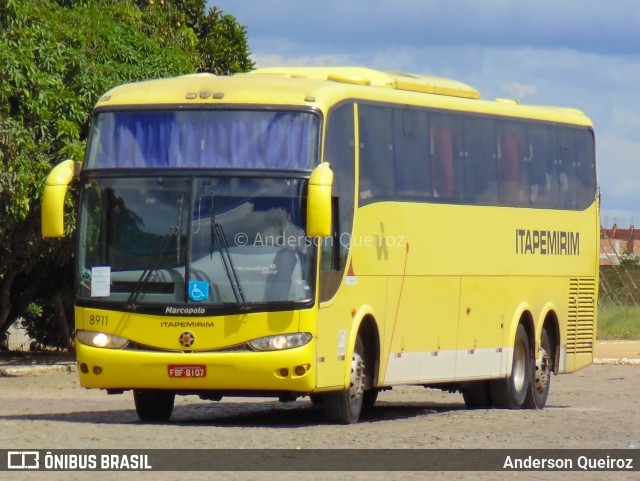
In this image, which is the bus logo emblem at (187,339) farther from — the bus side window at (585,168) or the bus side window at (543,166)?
the bus side window at (585,168)

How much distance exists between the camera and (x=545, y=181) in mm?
22062

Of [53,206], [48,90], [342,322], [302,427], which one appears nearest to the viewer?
[53,206]

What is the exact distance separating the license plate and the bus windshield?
2.02ft

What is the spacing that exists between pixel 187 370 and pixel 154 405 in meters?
1.74

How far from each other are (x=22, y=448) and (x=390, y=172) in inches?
247

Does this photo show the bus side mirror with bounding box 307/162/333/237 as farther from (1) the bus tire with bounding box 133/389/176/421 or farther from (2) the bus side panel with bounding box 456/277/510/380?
(2) the bus side panel with bounding box 456/277/510/380

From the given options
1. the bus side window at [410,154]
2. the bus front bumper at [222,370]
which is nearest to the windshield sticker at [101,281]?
the bus front bumper at [222,370]

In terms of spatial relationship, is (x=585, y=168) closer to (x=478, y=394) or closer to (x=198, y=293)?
(x=478, y=394)

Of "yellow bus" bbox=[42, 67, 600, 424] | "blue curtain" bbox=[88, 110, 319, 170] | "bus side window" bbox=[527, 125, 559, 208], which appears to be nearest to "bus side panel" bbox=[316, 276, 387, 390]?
"yellow bus" bbox=[42, 67, 600, 424]

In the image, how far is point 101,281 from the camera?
55.3 feet

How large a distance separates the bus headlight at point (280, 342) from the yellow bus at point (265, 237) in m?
0.01

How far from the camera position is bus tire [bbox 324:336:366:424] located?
17.5m

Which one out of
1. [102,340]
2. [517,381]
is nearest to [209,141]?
[102,340]

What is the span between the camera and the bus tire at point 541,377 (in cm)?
2220
